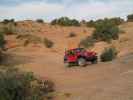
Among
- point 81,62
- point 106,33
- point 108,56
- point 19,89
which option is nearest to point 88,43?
point 106,33

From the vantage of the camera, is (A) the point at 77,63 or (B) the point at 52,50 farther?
(B) the point at 52,50

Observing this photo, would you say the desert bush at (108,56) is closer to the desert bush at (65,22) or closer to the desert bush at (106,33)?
the desert bush at (106,33)

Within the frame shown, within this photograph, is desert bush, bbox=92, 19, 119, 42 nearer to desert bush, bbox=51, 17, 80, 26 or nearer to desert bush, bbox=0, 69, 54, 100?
desert bush, bbox=51, 17, 80, 26

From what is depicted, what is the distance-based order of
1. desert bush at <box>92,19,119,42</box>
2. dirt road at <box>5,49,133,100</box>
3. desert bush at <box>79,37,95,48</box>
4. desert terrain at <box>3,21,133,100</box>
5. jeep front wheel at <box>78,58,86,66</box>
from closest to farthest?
dirt road at <box>5,49,133,100</box>
desert terrain at <box>3,21,133,100</box>
jeep front wheel at <box>78,58,86,66</box>
desert bush at <box>79,37,95,48</box>
desert bush at <box>92,19,119,42</box>

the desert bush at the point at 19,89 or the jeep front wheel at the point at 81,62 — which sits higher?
the desert bush at the point at 19,89

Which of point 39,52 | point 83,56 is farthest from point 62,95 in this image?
point 39,52

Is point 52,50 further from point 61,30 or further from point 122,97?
point 122,97

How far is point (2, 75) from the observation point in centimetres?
2223

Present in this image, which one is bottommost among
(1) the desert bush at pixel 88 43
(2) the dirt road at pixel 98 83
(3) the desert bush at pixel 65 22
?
(1) the desert bush at pixel 88 43

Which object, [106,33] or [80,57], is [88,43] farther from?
[80,57]

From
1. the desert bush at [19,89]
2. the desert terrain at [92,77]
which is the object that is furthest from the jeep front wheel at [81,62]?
the desert bush at [19,89]

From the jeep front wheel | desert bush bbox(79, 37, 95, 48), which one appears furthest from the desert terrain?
desert bush bbox(79, 37, 95, 48)

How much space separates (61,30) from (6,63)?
131ft

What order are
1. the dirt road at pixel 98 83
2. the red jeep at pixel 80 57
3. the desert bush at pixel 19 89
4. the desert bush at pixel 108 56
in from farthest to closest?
the desert bush at pixel 108 56, the red jeep at pixel 80 57, the desert bush at pixel 19 89, the dirt road at pixel 98 83
